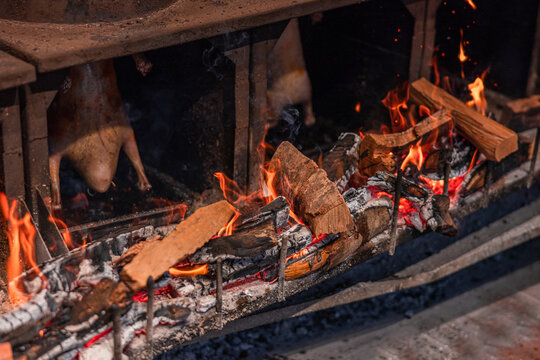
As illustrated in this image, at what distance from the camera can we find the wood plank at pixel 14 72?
4699 mm

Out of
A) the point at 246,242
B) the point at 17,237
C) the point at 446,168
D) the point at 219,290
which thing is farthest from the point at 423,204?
the point at 17,237

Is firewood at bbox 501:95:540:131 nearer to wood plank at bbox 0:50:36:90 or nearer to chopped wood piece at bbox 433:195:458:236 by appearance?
chopped wood piece at bbox 433:195:458:236

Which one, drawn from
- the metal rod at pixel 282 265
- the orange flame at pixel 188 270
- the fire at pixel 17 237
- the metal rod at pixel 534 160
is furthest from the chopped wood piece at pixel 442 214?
the fire at pixel 17 237

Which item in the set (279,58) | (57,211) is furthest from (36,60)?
(279,58)

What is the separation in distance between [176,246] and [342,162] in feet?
6.24

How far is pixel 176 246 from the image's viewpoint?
4.89m

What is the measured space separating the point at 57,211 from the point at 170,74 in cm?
195

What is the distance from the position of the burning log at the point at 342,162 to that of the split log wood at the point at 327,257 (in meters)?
0.59

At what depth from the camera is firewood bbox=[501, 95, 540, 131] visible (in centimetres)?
743

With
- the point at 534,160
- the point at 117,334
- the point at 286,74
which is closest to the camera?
the point at 117,334

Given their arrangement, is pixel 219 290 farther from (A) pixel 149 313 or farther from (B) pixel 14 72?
(B) pixel 14 72

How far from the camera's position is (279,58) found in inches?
289

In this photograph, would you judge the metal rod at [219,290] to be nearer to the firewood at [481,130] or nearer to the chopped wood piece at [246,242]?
the chopped wood piece at [246,242]

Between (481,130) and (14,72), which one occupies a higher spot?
(14,72)
